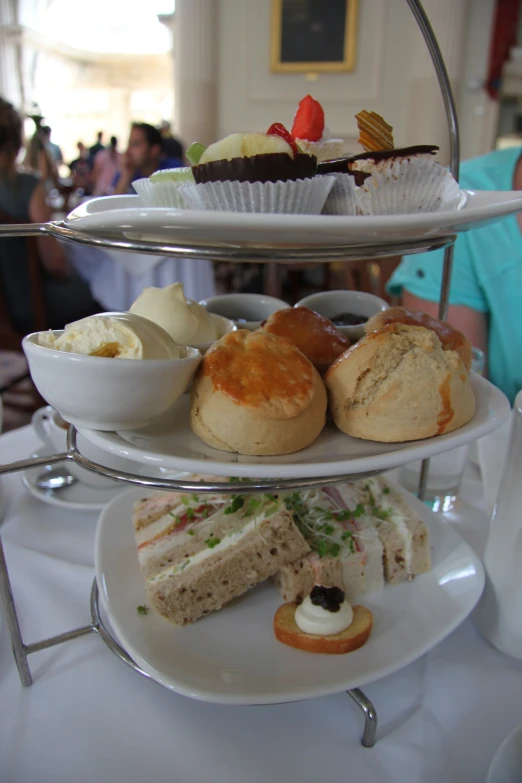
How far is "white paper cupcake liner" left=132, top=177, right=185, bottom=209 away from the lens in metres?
0.45

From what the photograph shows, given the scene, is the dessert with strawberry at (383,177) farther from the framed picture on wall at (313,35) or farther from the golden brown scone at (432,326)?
the framed picture on wall at (313,35)

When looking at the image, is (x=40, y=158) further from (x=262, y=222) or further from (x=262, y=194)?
(x=262, y=222)

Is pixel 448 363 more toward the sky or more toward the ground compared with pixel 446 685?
more toward the sky

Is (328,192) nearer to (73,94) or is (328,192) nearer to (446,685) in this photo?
(446,685)

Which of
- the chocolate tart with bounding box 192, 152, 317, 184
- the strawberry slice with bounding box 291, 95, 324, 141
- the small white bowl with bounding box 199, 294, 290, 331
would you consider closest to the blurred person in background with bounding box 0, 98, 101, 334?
the small white bowl with bounding box 199, 294, 290, 331

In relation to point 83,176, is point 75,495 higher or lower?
lower

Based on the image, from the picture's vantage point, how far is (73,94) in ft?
27.5

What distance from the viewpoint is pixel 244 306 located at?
615mm

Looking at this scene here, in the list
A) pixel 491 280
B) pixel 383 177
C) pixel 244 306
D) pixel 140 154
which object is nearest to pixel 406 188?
pixel 383 177

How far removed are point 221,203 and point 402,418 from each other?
198 millimetres

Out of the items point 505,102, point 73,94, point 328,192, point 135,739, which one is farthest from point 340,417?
point 73,94

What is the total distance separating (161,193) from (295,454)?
247 millimetres

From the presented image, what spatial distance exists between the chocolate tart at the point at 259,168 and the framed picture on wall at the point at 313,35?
4347 mm

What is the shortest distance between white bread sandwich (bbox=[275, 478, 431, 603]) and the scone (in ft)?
0.49
